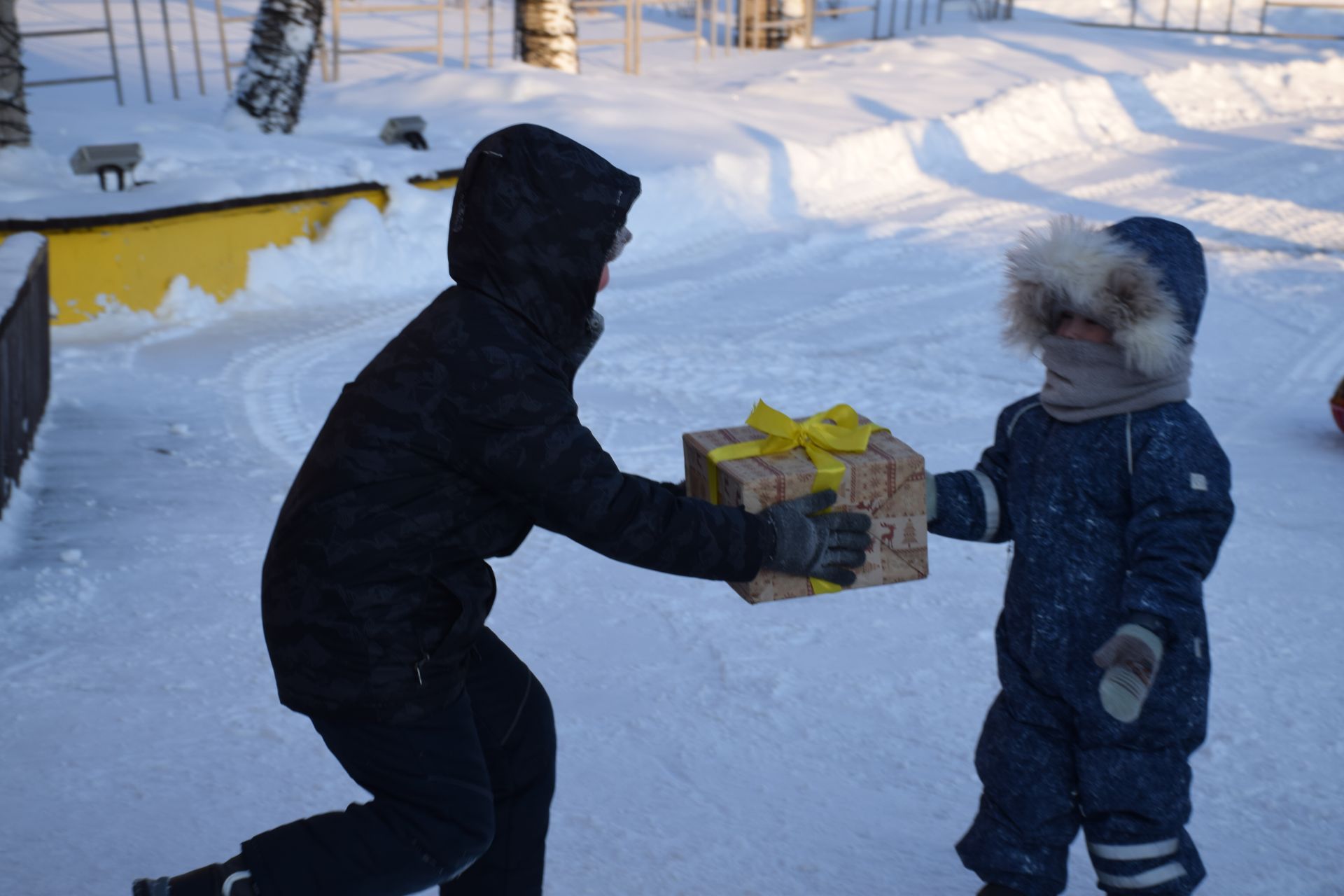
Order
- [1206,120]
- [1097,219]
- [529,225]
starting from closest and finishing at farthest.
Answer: [529,225]
[1097,219]
[1206,120]

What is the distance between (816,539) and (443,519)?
70 centimetres

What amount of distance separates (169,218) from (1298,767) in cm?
661

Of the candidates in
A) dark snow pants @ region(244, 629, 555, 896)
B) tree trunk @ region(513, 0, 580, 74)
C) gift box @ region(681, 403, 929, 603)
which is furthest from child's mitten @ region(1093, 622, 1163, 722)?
tree trunk @ region(513, 0, 580, 74)

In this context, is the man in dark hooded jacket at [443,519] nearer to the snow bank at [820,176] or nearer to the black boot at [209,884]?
the black boot at [209,884]

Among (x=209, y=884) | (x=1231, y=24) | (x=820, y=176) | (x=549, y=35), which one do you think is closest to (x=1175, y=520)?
(x=209, y=884)

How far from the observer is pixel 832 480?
248 centimetres

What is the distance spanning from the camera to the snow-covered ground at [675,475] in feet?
9.76

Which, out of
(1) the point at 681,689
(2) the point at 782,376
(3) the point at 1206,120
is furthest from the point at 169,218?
(3) the point at 1206,120

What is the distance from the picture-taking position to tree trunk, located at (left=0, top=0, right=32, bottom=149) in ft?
27.8

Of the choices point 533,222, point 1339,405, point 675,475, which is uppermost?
point 533,222

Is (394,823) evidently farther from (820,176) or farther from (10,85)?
(820,176)

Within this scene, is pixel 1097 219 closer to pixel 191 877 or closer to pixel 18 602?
pixel 18 602

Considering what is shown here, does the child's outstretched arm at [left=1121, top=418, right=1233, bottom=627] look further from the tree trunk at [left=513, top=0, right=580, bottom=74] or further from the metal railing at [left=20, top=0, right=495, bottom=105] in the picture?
the tree trunk at [left=513, top=0, right=580, bottom=74]

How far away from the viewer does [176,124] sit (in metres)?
10.2
